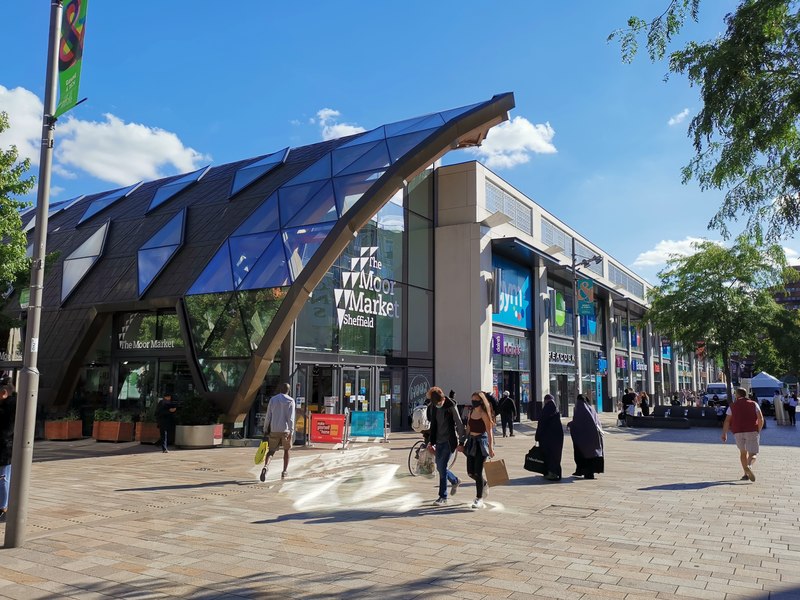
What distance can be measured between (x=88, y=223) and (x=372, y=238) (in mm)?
12285

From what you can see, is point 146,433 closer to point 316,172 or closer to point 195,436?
point 195,436

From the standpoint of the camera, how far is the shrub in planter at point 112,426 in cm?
1867

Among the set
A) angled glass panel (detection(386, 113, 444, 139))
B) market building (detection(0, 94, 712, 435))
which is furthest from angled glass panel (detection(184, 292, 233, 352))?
angled glass panel (detection(386, 113, 444, 139))

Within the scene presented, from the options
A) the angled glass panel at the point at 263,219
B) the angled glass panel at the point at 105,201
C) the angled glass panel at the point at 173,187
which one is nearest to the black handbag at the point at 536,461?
the angled glass panel at the point at 263,219

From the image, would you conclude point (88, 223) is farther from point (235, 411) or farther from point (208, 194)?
point (235, 411)

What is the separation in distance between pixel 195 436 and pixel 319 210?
7.12 metres

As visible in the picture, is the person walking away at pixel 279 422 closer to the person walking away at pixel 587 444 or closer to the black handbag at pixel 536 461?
the black handbag at pixel 536 461

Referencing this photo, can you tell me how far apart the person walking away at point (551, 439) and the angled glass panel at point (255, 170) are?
15.0 metres

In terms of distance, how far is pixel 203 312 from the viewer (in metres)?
19.4

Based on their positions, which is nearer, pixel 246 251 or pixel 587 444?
pixel 587 444

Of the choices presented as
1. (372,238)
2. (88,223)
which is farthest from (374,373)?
(88,223)

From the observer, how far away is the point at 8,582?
545 cm

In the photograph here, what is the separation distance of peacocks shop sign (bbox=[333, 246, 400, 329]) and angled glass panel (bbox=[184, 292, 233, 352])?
3625mm

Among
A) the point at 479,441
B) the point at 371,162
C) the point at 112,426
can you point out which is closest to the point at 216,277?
the point at 112,426
